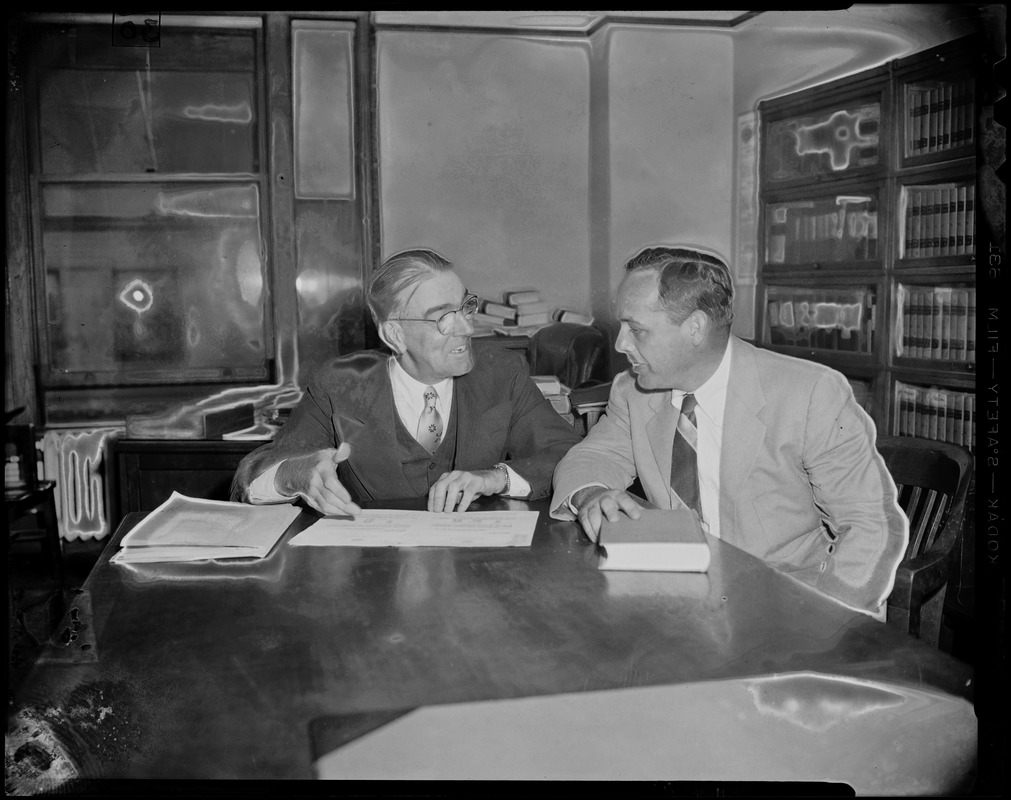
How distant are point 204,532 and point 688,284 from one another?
112cm

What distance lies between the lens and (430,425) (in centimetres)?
214

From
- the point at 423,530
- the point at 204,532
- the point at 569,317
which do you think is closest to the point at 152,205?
the point at 569,317

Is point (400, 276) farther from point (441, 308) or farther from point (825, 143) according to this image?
point (825, 143)

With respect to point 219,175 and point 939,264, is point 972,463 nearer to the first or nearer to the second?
point 939,264

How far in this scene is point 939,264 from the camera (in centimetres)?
248

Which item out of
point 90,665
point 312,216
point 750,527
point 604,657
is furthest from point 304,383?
point 604,657

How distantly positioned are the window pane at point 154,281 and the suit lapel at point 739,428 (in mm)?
1756

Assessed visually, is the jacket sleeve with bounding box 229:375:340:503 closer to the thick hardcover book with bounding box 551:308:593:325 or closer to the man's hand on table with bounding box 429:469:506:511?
the man's hand on table with bounding box 429:469:506:511

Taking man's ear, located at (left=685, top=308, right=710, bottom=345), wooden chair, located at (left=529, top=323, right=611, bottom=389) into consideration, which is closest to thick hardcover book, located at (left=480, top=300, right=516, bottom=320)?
wooden chair, located at (left=529, top=323, right=611, bottom=389)

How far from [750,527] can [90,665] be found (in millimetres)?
1289

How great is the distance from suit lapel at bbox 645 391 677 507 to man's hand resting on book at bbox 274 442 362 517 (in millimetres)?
681

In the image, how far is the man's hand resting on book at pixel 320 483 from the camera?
1688 mm

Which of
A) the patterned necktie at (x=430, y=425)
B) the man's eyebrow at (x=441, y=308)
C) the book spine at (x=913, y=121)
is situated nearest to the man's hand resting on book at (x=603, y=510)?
the patterned necktie at (x=430, y=425)

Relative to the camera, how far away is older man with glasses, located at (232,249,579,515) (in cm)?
208
